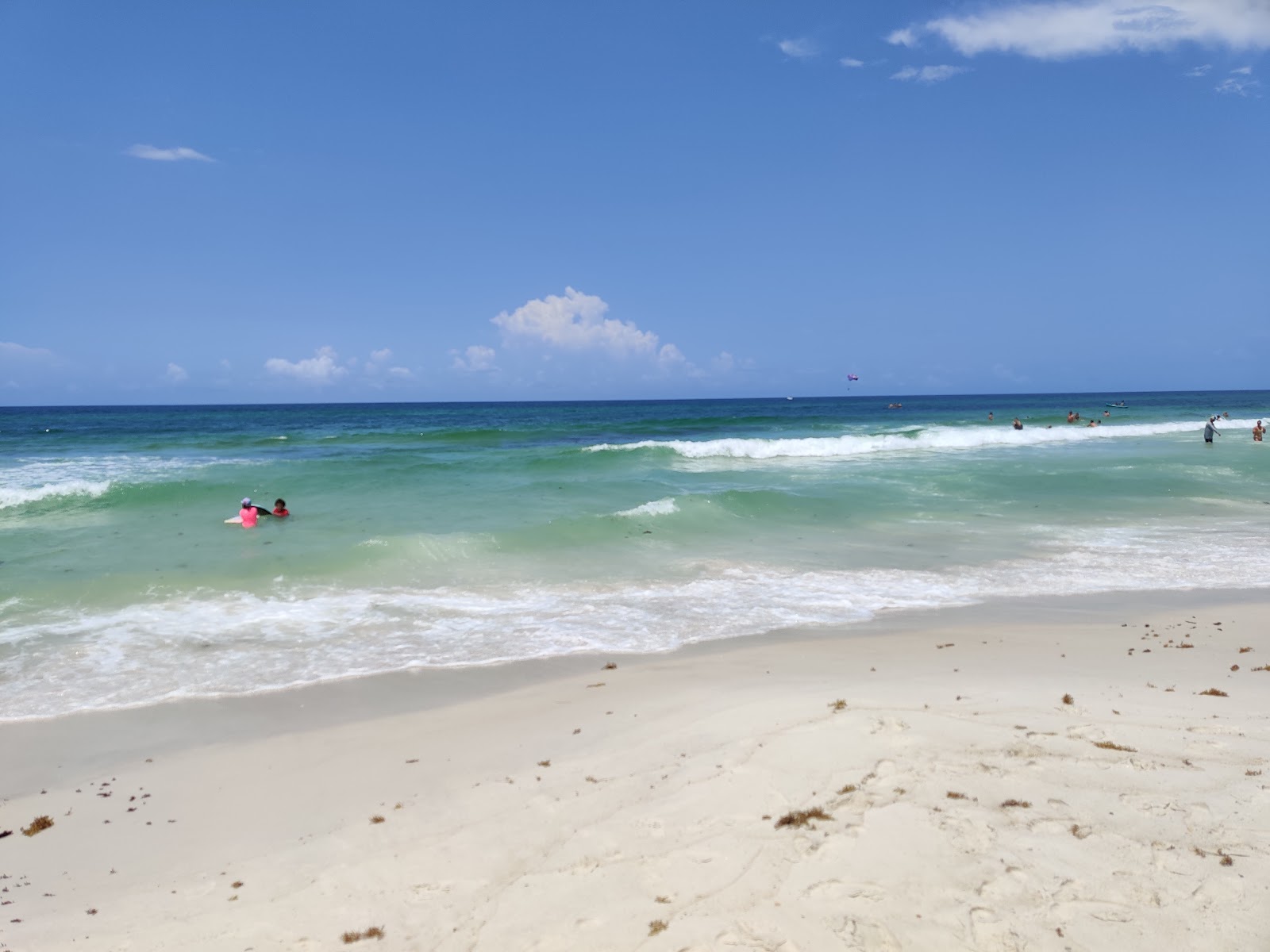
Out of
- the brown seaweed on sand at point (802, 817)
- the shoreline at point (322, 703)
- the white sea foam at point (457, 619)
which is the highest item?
the brown seaweed on sand at point (802, 817)

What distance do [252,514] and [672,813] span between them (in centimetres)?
1491

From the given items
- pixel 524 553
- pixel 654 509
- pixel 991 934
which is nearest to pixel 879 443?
pixel 654 509

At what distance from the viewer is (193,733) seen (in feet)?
22.6

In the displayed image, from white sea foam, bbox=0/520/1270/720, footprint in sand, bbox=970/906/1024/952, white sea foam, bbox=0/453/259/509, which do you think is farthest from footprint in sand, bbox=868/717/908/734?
white sea foam, bbox=0/453/259/509

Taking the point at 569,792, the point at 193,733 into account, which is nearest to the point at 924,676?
the point at 569,792

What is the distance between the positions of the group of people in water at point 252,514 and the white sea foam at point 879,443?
17.7 meters

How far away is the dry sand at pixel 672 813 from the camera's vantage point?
3.89 meters

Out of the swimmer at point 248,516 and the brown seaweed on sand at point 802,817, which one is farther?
the swimmer at point 248,516

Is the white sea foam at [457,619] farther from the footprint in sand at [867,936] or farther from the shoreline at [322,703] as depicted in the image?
the footprint in sand at [867,936]

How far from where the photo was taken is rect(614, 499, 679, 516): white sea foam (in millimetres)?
17328

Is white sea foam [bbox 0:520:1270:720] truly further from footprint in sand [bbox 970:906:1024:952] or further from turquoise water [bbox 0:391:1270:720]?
footprint in sand [bbox 970:906:1024:952]

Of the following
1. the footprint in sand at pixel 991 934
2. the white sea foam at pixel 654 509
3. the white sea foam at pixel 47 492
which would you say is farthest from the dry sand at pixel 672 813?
the white sea foam at pixel 47 492

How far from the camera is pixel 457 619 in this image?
10398 millimetres

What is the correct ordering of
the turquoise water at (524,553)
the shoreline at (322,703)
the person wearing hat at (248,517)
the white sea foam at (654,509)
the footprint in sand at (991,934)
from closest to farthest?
the footprint in sand at (991,934) < the shoreline at (322,703) < the turquoise water at (524,553) < the person wearing hat at (248,517) < the white sea foam at (654,509)
